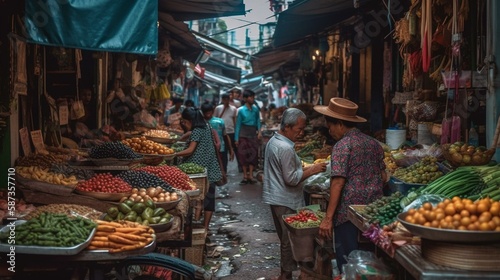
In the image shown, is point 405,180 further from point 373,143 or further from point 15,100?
point 15,100

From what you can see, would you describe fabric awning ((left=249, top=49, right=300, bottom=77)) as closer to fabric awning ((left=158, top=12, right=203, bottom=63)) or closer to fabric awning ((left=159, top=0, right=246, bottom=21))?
fabric awning ((left=158, top=12, right=203, bottom=63))

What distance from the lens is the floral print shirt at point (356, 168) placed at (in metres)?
5.80

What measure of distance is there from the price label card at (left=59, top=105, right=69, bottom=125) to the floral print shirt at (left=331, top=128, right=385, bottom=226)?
4.82m

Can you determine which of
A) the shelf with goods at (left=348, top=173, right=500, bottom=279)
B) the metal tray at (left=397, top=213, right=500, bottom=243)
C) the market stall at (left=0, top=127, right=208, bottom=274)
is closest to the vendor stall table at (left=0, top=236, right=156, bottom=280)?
the market stall at (left=0, top=127, right=208, bottom=274)

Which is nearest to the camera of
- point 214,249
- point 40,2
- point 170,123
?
point 40,2

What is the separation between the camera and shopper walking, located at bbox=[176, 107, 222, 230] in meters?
9.59

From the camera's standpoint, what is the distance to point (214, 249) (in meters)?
9.38

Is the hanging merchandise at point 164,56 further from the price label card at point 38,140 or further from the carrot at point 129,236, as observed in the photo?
the carrot at point 129,236

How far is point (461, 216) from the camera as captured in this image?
3920mm

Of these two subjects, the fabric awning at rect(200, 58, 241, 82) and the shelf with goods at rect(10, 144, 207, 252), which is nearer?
the shelf with goods at rect(10, 144, 207, 252)

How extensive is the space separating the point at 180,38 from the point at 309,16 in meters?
4.98

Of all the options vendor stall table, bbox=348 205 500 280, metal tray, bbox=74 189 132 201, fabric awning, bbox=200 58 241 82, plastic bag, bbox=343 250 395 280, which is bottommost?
plastic bag, bbox=343 250 395 280

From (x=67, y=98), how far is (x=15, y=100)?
109 inches

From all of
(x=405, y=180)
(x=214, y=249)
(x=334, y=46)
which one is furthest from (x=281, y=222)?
(x=334, y=46)
